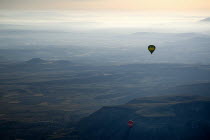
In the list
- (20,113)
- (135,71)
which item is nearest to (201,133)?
(20,113)

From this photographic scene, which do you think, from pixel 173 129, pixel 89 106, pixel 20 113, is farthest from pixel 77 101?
pixel 173 129

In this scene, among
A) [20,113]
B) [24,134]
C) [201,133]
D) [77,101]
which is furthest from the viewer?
[77,101]

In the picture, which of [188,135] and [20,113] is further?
[20,113]

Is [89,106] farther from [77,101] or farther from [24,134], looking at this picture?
[24,134]

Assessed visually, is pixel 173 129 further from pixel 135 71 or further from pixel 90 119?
pixel 135 71

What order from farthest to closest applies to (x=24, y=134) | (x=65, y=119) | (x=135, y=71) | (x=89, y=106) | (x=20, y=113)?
(x=135, y=71), (x=89, y=106), (x=20, y=113), (x=65, y=119), (x=24, y=134)

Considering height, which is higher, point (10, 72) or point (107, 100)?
point (10, 72)
